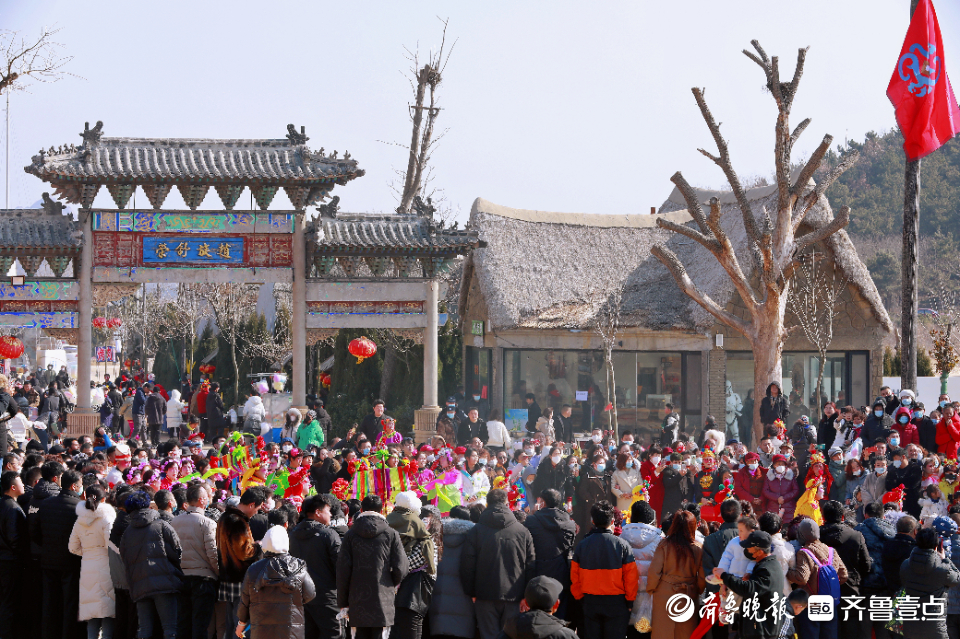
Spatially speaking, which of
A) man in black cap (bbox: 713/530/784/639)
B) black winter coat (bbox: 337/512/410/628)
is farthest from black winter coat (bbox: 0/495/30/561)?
man in black cap (bbox: 713/530/784/639)

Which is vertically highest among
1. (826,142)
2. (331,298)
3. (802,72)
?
(802,72)

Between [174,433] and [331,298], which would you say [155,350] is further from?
[331,298]

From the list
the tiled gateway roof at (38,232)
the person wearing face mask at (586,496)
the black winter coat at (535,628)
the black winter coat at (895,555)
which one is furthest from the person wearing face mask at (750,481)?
the tiled gateway roof at (38,232)

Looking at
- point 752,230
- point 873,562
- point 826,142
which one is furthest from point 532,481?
point 826,142

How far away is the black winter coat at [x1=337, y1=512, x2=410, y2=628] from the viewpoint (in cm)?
743

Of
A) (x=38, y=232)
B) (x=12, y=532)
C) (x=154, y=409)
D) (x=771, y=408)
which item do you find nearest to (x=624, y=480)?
(x=771, y=408)

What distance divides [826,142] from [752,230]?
1935 millimetres

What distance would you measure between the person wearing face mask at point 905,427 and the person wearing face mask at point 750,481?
3382 mm

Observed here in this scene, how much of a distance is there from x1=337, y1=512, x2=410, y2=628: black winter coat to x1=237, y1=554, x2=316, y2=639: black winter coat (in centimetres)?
67

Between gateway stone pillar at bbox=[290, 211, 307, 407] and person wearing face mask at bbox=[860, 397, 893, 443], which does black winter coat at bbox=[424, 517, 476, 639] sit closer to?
person wearing face mask at bbox=[860, 397, 893, 443]

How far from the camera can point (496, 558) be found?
762 centimetres

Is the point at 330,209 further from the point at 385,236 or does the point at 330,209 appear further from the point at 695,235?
the point at 695,235

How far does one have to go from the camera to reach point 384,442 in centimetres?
1505

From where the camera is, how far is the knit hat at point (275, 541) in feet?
22.2
